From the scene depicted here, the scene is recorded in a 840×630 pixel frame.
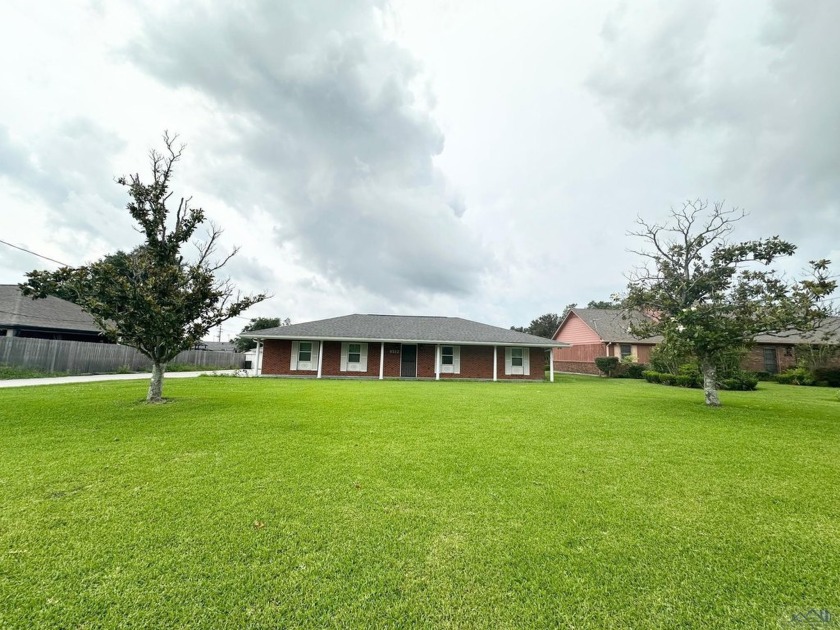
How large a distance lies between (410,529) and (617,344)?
27491 millimetres

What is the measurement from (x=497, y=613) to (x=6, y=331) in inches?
1167

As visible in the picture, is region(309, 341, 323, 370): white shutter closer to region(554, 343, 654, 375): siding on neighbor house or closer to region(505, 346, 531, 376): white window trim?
region(505, 346, 531, 376): white window trim

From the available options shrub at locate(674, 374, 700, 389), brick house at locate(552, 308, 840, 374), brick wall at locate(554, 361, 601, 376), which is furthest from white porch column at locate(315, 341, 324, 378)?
brick wall at locate(554, 361, 601, 376)

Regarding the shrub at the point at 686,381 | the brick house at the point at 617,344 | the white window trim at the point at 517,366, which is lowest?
the shrub at the point at 686,381

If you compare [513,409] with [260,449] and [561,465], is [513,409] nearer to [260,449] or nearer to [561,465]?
[561,465]

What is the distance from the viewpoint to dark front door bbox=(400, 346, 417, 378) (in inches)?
830

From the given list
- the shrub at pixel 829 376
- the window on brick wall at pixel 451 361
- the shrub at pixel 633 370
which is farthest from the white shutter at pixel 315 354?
the shrub at pixel 829 376

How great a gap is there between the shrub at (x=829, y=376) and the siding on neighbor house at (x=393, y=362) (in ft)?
49.5

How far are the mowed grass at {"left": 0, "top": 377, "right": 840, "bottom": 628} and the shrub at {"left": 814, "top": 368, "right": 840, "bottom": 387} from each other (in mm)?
20825

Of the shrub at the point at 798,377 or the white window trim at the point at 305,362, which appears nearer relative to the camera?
the shrub at the point at 798,377

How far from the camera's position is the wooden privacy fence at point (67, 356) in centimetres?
1623

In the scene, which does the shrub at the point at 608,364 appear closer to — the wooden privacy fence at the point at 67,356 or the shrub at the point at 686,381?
the shrub at the point at 686,381

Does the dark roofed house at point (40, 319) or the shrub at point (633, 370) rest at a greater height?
the dark roofed house at point (40, 319)

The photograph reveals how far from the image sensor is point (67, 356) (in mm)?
17656
